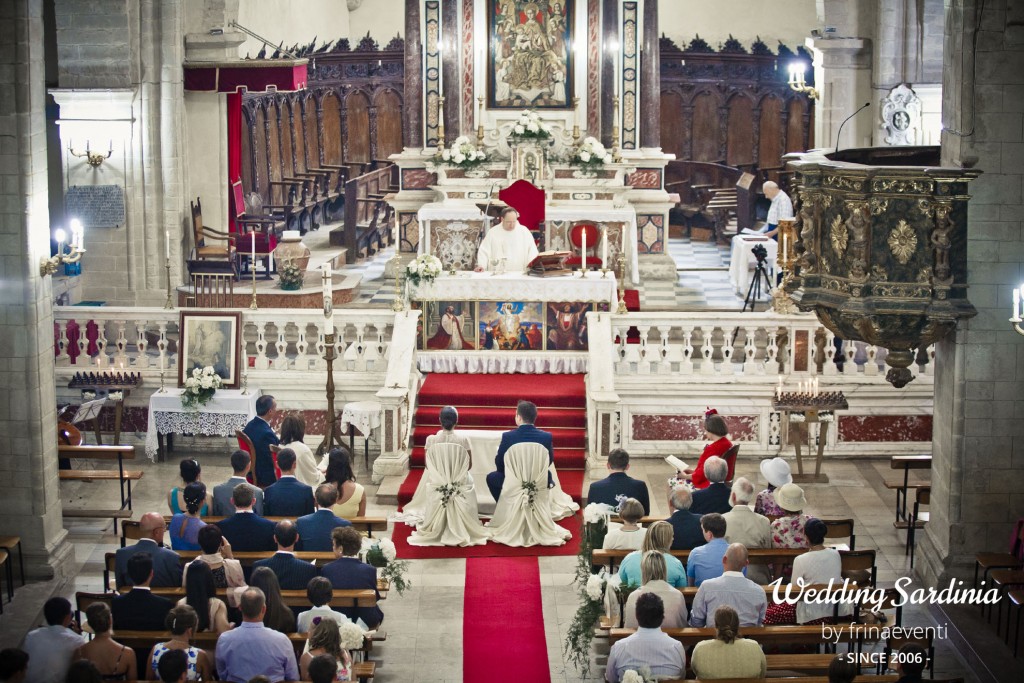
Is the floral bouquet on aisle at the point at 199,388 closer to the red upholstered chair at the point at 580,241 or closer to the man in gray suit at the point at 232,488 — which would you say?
the man in gray suit at the point at 232,488

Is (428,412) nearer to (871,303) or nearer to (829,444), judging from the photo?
(829,444)

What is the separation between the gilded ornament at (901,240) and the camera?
11445 millimetres

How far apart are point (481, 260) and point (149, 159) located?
567cm

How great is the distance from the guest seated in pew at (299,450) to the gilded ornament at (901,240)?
507 centimetres

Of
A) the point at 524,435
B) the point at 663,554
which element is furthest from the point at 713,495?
the point at 524,435

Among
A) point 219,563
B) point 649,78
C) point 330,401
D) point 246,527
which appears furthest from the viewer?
point 649,78

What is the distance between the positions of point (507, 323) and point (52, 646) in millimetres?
7948

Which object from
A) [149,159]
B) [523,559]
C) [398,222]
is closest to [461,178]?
[398,222]

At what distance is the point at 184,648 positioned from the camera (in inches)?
367

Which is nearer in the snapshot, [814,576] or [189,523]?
[814,576]

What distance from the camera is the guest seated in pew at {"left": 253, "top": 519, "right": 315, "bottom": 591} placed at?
35.0ft

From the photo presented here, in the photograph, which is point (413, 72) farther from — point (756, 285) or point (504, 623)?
point (504, 623)

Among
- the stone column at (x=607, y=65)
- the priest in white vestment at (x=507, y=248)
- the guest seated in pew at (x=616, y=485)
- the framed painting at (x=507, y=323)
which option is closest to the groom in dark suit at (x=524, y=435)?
the guest seated in pew at (x=616, y=485)

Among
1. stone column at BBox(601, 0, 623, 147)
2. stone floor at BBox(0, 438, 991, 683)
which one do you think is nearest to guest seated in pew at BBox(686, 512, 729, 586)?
stone floor at BBox(0, 438, 991, 683)
